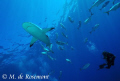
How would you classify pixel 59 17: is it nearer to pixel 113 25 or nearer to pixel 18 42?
pixel 18 42

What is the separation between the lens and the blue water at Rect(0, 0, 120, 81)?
2001 centimetres

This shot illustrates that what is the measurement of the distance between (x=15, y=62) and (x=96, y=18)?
85.0ft

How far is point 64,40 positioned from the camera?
A: 30.5m

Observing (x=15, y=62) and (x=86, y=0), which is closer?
(x=86, y=0)

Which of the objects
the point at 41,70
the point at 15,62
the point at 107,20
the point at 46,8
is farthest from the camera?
the point at 41,70

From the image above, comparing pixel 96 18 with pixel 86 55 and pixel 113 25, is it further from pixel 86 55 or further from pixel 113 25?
pixel 86 55

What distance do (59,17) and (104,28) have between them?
14876 millimetres

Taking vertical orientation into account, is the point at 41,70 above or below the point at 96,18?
below

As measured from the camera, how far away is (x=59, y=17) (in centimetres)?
2345

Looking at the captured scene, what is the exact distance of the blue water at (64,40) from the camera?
65.7 ft

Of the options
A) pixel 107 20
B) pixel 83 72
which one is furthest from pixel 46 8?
pixel 83 72

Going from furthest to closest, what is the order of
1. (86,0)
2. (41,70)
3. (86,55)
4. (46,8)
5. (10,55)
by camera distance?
(41,70) → (86,55) → (10,55) → (86,0) → (46,8)

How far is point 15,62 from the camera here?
31953 millimetres

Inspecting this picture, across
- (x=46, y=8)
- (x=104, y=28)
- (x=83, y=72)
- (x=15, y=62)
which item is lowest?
(x=83, y=72)
